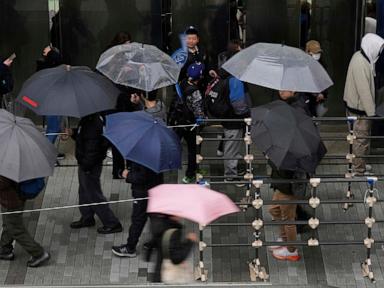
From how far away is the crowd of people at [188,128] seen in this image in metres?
11.2

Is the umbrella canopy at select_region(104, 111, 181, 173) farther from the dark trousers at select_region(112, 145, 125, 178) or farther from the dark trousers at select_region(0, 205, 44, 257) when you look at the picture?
the dark trousers at select_region(112, 145, 125, 178)

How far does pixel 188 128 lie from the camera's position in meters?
12.9

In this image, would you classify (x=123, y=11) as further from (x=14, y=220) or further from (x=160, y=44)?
(x=14, y=220)

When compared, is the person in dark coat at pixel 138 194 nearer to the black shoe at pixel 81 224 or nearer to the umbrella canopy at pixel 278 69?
the black shoe at pixel 81 224

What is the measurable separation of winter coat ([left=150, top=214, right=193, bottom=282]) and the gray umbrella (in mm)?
1605

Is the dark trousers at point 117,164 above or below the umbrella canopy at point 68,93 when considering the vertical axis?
below

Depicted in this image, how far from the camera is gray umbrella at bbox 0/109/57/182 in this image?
10.5 meters

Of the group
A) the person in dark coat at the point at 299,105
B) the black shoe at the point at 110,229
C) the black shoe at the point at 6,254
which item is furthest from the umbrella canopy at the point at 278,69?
the black shoe at the point at 6,254

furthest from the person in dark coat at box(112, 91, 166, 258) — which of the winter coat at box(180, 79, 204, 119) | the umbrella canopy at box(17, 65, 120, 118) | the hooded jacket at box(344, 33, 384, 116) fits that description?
the hooded jacket at box(344, 33, 384, 116)

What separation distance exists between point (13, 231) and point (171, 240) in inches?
103

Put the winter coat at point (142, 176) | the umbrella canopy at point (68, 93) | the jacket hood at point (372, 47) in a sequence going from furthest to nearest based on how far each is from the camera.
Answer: the jacket hood at point (372, 47)
the umbrella canopy at point (68, 93)
the winter coat at point (142, 176)

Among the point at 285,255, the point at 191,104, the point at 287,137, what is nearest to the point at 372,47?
the point at 191,104

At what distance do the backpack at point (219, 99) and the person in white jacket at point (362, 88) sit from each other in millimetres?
1506

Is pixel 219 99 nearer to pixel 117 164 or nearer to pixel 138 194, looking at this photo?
pixel 117 164
